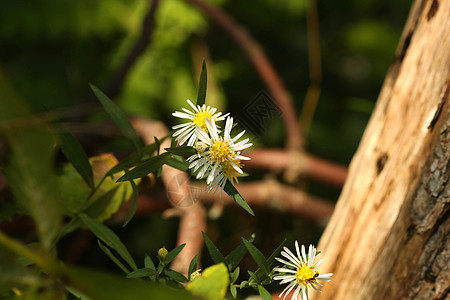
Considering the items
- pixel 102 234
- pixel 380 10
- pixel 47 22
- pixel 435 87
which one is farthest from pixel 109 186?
pixel 380 10

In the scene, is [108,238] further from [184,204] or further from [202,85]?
[184,204]

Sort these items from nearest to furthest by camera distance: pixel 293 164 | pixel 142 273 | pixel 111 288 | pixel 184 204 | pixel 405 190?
pixel 111 288 < pixel 142 273 < pixel 405 190 < pixel 184 204 < pixel 293 164

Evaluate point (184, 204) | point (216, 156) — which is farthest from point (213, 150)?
point (184, 204)

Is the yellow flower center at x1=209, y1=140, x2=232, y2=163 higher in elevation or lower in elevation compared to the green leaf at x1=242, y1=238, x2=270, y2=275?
higher

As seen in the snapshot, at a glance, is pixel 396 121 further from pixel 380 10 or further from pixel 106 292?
pixel 380 10

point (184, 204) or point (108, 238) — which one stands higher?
point (184, 204)

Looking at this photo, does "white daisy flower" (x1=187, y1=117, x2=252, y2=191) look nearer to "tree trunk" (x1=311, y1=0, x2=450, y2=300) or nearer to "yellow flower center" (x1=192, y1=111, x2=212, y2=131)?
"yellow flower center" (x1=192, y1=111, x2=212, y2=131)

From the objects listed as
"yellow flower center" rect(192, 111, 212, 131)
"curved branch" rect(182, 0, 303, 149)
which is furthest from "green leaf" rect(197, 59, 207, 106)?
"curved branch" rect(182, 0, 303, 149)
